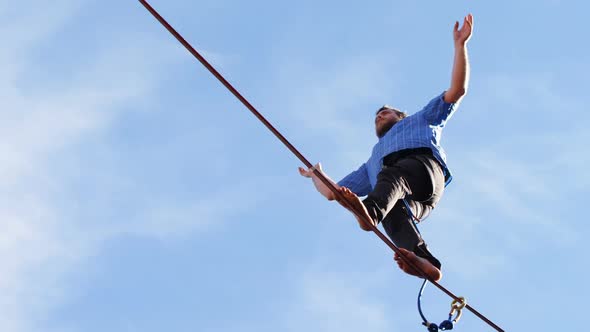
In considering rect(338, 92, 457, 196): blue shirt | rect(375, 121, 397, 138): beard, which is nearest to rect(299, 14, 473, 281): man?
rect(338, 92, 457, 196): blue shirt

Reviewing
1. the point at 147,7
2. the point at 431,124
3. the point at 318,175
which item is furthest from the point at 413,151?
the point at 147,7

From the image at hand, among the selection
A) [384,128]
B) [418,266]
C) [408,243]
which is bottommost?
[418,266]

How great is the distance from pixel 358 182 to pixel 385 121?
0.55 m

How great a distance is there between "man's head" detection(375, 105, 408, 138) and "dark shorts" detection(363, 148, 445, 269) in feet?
1.77

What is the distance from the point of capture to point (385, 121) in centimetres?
1068

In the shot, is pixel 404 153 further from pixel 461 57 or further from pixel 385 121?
pixel 461 57

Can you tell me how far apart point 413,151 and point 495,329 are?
148cm

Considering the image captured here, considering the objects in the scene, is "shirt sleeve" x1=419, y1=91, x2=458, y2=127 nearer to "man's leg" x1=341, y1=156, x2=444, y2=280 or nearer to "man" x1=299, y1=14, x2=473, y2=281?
"man" x1=299, y1=14, x2=473, y2=281

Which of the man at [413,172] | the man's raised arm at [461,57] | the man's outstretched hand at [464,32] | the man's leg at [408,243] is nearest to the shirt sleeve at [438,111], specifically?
the man at [413,172]

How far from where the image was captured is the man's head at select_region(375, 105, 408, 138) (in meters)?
10.7

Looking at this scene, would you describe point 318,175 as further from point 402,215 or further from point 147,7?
point 147,7

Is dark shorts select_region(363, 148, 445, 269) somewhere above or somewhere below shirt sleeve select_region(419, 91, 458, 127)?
below

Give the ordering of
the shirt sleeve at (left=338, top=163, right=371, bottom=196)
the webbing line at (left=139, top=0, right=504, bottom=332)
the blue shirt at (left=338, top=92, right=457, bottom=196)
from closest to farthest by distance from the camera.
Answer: the webbing line at (left=139, top=0, right=504, bottom=332), the blue shirt at (left=338, top=92, right=457, bottom=196), the shirt sleeve at (left=338, top=163, right=371, bottom=196)

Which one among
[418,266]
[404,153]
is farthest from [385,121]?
[418,266]
